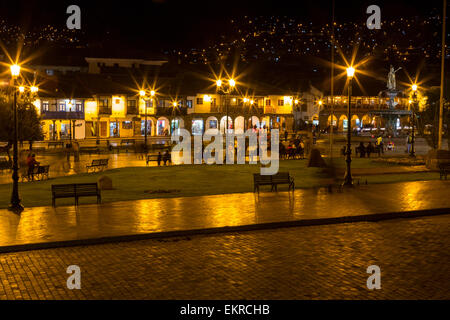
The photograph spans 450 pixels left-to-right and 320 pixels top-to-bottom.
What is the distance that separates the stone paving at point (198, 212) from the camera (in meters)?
11.4

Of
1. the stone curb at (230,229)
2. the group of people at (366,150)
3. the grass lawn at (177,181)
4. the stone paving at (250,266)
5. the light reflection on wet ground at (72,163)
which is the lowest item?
the stone paving at (250,266)

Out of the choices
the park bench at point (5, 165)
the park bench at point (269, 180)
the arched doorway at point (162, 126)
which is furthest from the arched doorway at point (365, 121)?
the park bench at point (269, 180)

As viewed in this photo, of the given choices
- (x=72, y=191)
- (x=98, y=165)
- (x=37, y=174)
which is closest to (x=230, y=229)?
(x=72, y=191)

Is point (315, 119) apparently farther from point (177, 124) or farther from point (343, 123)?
point (177, 124)

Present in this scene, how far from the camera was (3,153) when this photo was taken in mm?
36781

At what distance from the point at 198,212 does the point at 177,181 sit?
725 centimetres

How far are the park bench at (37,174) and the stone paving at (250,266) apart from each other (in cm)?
1153

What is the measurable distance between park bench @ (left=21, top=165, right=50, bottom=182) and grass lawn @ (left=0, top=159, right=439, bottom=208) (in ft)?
1.45

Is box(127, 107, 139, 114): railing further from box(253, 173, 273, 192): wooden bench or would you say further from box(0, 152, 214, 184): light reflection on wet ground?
box(253, 173, 273, 192): wooden bench

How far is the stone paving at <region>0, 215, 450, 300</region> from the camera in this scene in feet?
24.2

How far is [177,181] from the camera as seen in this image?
2080cm

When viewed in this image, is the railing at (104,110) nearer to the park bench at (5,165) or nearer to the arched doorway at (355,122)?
the park bench at (5,165)
